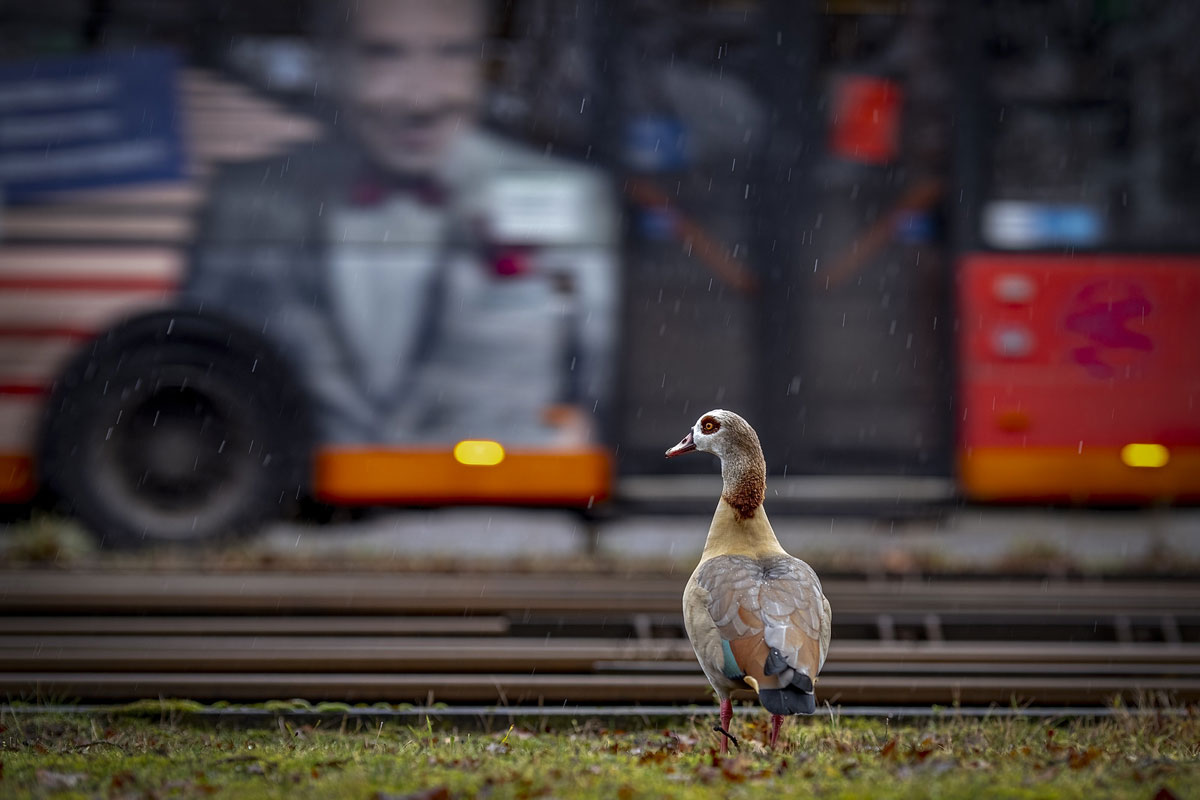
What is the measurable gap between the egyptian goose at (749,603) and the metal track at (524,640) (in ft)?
3.35

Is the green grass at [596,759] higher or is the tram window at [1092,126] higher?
the tram window at [1092,126]

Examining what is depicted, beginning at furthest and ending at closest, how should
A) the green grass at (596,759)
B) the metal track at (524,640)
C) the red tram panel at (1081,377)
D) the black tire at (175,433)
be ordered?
the red tram panel at (1081,377) → the black tire at (175,433) → the metal track at (524,640) → the green grass at (596,759)

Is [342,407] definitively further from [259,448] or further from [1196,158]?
[1196,158]

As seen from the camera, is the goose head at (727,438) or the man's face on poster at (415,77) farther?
the man's face on poster at (415,77)

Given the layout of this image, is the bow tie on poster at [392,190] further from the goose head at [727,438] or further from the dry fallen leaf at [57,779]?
the dry fallen leaf at [57,779]

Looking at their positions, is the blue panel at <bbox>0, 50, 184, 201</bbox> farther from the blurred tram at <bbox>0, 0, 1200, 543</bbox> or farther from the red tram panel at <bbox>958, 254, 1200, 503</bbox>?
the red tram panel at <bbox>958, 254, 1200, 503</bbox>

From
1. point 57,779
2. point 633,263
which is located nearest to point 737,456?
point 57,779

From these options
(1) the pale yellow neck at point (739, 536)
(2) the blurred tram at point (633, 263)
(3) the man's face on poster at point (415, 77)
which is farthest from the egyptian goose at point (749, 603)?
(3) the man's face on poster at point (415, 77)

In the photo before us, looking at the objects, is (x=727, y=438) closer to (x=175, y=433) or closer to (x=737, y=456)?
(x=737, y=456)

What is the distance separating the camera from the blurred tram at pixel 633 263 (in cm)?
729

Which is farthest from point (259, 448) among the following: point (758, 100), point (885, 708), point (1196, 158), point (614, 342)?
point (1196, 158)

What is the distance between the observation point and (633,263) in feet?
25.0

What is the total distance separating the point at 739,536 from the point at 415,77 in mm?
4880

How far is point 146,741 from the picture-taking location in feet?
12.0
